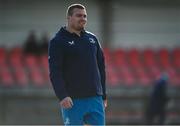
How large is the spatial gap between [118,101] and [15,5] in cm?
490

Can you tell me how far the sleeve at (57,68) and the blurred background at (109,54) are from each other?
9.89 metres

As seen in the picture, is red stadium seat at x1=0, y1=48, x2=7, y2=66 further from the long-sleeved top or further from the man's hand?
the man's hand

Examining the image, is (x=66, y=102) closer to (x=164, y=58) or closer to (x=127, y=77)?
(x=127, y=77)

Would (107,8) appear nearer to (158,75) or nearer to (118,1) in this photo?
(118,1)

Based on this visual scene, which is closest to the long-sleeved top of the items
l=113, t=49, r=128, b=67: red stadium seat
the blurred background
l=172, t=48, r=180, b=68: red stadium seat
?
the blurred background

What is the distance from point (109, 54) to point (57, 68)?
489 inches

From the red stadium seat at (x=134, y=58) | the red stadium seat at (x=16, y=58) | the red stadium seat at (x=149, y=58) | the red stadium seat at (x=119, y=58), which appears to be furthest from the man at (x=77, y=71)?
the red stadium seat at (x=149, y=58)

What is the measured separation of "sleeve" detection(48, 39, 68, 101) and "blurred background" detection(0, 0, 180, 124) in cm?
989

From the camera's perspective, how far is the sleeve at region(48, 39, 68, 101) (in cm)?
762

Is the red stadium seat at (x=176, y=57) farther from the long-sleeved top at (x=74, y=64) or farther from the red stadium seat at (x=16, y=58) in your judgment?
the long-sleeved top at (x=74, y=64)

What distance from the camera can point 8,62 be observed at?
19.6 metres

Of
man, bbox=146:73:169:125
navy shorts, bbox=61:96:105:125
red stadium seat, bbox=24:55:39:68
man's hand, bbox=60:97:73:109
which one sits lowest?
man, bbox=146:73:169:125

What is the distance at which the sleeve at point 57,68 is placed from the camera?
7.62 m

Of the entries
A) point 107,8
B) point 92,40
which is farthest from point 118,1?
point 92,40
